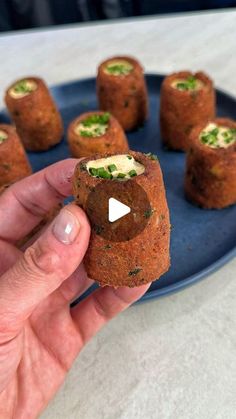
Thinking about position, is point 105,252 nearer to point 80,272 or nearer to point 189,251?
point 80,272

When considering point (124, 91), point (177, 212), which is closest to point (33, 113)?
point (124, 91)

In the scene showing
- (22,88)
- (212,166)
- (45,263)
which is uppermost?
(45,263)

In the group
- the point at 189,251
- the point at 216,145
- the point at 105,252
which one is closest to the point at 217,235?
the point at 189,251

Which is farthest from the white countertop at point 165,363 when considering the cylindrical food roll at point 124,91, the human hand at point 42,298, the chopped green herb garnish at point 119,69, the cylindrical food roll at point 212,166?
the chopped green herb garnish at point 119,69

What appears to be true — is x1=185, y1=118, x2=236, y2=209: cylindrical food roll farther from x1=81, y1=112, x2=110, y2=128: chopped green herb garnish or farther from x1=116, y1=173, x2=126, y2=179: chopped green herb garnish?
x1=116, y1=173, x2=126, y2=179: chopped green herb garnish

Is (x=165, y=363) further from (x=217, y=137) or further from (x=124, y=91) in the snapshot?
(x=124, y=91)

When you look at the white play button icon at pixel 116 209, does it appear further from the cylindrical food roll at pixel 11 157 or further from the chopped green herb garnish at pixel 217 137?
the cylindrical food roll at pixel 11 157

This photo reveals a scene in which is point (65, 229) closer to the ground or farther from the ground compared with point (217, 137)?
farther from the ground
